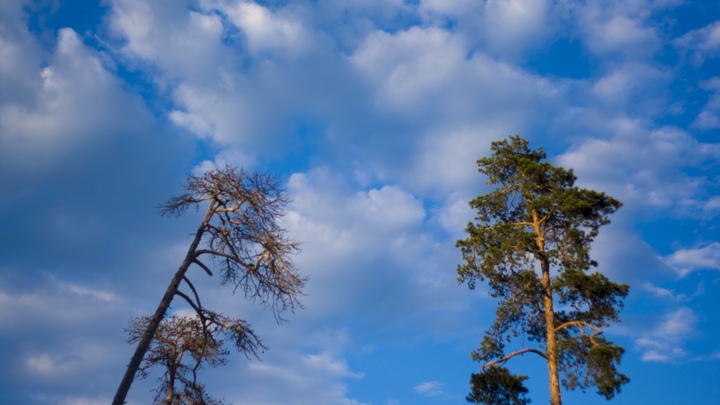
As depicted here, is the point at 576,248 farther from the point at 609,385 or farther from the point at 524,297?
the point at 609,385

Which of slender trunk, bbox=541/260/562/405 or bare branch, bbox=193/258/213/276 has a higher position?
slender trunk, bbox=541/260/562/405

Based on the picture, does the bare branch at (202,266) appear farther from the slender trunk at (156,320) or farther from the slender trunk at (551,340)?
the slender trunk at (551,340)

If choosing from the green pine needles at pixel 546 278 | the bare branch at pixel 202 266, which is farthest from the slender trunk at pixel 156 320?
the green pine needles at pixel 546 278

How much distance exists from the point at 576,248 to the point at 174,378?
15099mm

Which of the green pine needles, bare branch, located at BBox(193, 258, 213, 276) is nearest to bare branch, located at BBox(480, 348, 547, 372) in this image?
the green pine needles

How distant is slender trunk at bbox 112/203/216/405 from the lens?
11086mm

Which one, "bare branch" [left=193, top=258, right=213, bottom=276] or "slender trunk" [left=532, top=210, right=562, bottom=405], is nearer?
"bare branch" [left=193, top=258, right=213, bottom=276]

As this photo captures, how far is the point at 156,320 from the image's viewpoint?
11953 mm

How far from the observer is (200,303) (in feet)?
43.7

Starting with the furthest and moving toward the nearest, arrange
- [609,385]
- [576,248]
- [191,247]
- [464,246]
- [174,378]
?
[464,246] < [576,248] < [609,385] < [174,378] < [191,247]

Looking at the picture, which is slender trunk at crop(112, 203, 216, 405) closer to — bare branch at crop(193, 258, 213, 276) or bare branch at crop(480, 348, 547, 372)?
bare branch at crop(193, 258, 213, 276)

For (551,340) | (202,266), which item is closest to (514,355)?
(551,340)

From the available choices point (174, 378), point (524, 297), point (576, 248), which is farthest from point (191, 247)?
point (576, 248)

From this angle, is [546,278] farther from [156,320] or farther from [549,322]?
[156,320]
